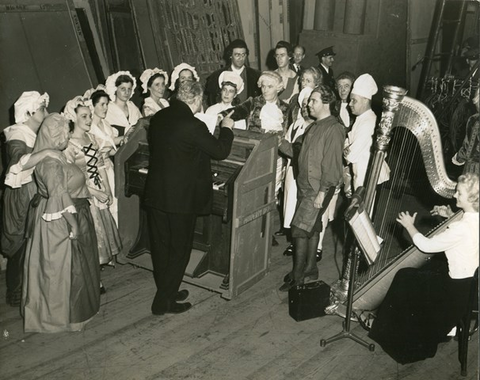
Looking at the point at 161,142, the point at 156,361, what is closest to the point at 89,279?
the point at 156,361

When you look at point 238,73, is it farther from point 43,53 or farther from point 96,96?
point 43,53

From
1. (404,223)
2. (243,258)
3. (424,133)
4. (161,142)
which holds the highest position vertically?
(424,133)

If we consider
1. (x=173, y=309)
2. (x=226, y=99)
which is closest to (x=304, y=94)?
(x=226, y=99)

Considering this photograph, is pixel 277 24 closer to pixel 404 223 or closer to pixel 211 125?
pixel 211 125

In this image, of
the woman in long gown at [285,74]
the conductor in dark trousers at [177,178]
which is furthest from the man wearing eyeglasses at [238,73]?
the conductor in dark trousers at [177,178]

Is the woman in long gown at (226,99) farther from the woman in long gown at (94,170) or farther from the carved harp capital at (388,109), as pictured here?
the carved harp capital at (388,109)

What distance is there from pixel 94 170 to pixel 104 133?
60cm

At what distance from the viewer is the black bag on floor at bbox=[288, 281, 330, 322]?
4.45 m

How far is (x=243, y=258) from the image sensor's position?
483 cm

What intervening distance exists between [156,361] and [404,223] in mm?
2081

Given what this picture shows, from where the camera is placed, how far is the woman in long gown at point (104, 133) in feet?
16.7

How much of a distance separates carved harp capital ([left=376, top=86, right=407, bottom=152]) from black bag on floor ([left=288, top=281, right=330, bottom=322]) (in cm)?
154

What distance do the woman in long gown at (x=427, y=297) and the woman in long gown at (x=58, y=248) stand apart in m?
2.38

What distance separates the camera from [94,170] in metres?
4.78
